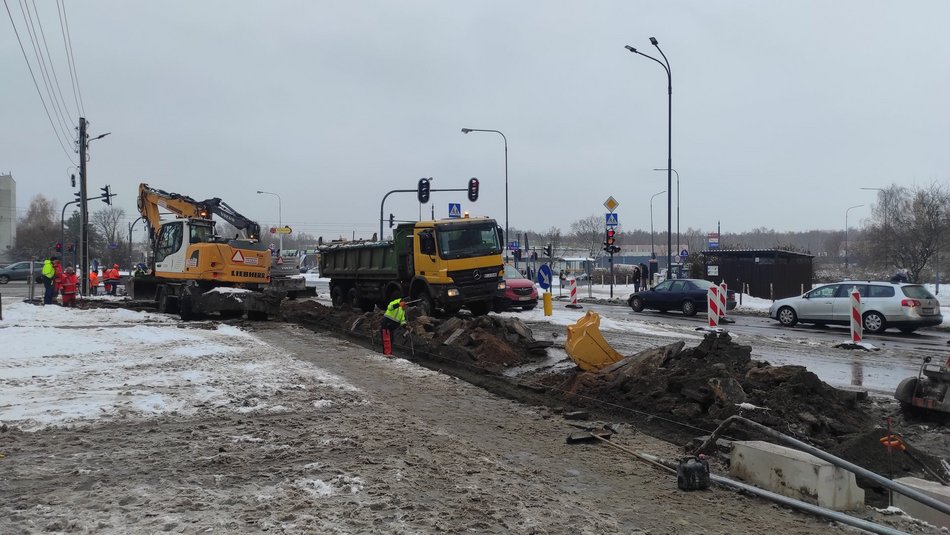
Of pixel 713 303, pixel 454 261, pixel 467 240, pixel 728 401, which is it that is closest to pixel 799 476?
pixel 728 401

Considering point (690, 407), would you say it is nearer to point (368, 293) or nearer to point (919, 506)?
point (919, 506)

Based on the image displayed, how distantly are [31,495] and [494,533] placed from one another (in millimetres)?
3367

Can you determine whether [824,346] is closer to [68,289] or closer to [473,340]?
[473,340]

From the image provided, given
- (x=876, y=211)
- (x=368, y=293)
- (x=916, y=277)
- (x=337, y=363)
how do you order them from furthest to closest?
(x=876, y=211) < (x=916, y=277) < (x=368, y=293) < (x=337, y=363)

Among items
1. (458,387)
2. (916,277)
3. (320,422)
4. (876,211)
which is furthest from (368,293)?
(876,211)

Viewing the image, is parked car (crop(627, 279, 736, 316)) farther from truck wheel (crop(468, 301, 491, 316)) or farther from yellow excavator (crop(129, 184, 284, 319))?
yellow excavator (crop(129, 184, 284, 319))

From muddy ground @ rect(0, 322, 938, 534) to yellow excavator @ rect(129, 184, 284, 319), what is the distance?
12142 millimetres

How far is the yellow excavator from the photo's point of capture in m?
19.6

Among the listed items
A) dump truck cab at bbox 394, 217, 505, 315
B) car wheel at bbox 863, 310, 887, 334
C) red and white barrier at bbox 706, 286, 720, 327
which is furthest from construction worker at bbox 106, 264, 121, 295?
car wheel at bbox 863, 310, 887, 334

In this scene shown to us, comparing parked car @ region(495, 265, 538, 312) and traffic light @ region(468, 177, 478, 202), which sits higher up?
traffic light @ region(468, 177, 478, 202)

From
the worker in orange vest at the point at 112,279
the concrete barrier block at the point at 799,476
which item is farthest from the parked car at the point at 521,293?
the worker in orange vest at the point at 112,279

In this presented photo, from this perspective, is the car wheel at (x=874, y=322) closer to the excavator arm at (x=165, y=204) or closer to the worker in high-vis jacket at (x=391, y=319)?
the worker in high-vis jacket at (x=391, y=319)

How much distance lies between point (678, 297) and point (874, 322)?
6.97 m

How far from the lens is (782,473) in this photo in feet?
17.3
